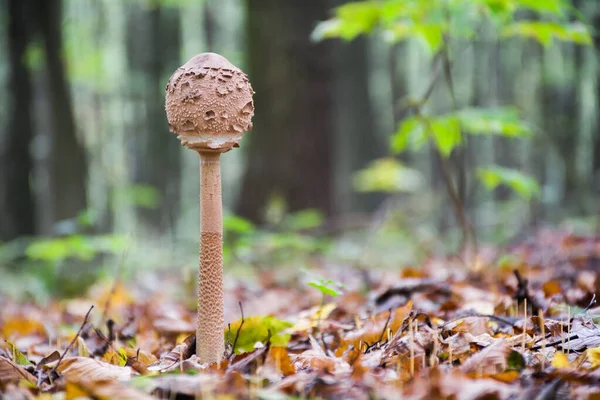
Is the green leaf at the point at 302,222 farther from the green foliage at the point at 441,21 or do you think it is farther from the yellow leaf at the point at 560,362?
the yellow leaf at the point at 560,362

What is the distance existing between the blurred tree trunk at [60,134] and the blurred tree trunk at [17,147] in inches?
26.3

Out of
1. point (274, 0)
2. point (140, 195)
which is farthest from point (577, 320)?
point (140, 195)

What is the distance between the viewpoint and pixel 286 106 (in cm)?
732

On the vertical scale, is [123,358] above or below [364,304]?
above

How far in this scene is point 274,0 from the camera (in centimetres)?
743

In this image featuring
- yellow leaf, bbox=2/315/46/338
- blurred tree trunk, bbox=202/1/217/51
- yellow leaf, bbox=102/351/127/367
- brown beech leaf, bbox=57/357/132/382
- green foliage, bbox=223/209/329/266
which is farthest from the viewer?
blurred tree trunk, bbox=202/1/217/51

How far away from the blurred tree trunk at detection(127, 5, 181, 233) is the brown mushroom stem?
15.8m

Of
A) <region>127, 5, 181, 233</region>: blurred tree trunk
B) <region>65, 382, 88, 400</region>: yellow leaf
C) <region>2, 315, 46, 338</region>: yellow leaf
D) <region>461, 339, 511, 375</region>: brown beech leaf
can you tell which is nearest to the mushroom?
<region>65, 382, 88, 400</region>: yellow leaf

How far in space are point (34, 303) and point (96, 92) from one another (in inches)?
665

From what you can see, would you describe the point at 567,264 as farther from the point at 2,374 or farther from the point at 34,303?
the point at 34,303

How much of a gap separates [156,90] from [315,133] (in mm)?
12738

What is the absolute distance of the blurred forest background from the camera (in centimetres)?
395

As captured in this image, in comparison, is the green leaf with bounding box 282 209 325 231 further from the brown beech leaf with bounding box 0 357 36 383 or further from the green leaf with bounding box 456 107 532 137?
the brown beech leaf with bounding box 0 357 36 383

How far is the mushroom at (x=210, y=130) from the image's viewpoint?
2.04m
